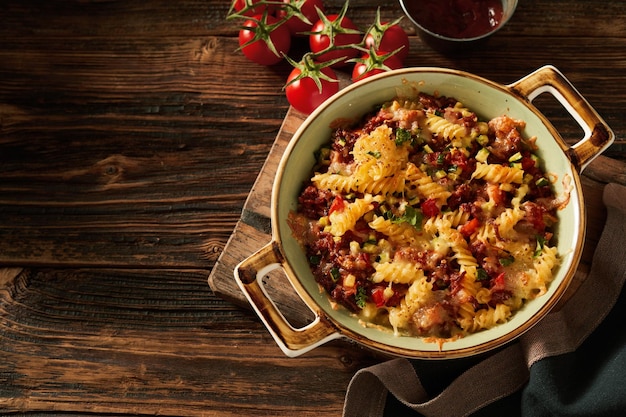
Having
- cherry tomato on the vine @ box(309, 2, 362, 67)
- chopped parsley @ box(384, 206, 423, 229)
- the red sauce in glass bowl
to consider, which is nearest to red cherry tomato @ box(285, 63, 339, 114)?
cherry tomato on the vine @ box(309, 2, 362, 67)

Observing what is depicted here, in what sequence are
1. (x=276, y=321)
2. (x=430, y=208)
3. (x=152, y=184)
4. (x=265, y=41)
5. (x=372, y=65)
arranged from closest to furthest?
(x=276, y=321) → (x=430, y=208) → (x=372, y=65) → (x=265, y=41) → (x=152, y=184)

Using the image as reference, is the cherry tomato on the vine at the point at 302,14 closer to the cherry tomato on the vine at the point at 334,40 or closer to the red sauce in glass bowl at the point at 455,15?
the cherry tomato on the vine at the point at 334,40

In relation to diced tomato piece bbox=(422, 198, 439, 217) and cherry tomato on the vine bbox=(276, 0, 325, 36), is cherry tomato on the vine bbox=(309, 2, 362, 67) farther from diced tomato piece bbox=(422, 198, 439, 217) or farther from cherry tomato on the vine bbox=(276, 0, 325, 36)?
diced tomato piece bbox=(422, 198, 439, 217)

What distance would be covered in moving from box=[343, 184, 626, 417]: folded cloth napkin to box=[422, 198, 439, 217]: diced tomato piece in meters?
0.85

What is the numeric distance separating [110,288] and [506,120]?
8.40ft

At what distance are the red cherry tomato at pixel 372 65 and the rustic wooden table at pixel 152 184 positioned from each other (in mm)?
256

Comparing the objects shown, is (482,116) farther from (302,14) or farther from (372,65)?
(302,14)

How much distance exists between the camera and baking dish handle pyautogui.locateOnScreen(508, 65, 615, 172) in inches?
130

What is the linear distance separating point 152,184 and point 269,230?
93 cm

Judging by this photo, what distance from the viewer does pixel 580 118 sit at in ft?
11.0

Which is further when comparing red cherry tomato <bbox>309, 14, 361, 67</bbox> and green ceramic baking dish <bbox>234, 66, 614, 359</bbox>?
red cherry tomato <bbox>309, 14, 361, 67</bbox>

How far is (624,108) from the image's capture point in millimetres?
4176

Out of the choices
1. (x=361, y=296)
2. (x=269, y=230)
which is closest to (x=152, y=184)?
(x=269, y=230)

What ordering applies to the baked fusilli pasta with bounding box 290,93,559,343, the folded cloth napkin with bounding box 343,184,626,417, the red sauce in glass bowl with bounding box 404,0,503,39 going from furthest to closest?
the red sauce in glass bowl with bounding box 404,0,503,39
the folded cloth napkin with bounding box 343,184,626,417
the baked fusilli pasta with bounding box 290,93,559,343
